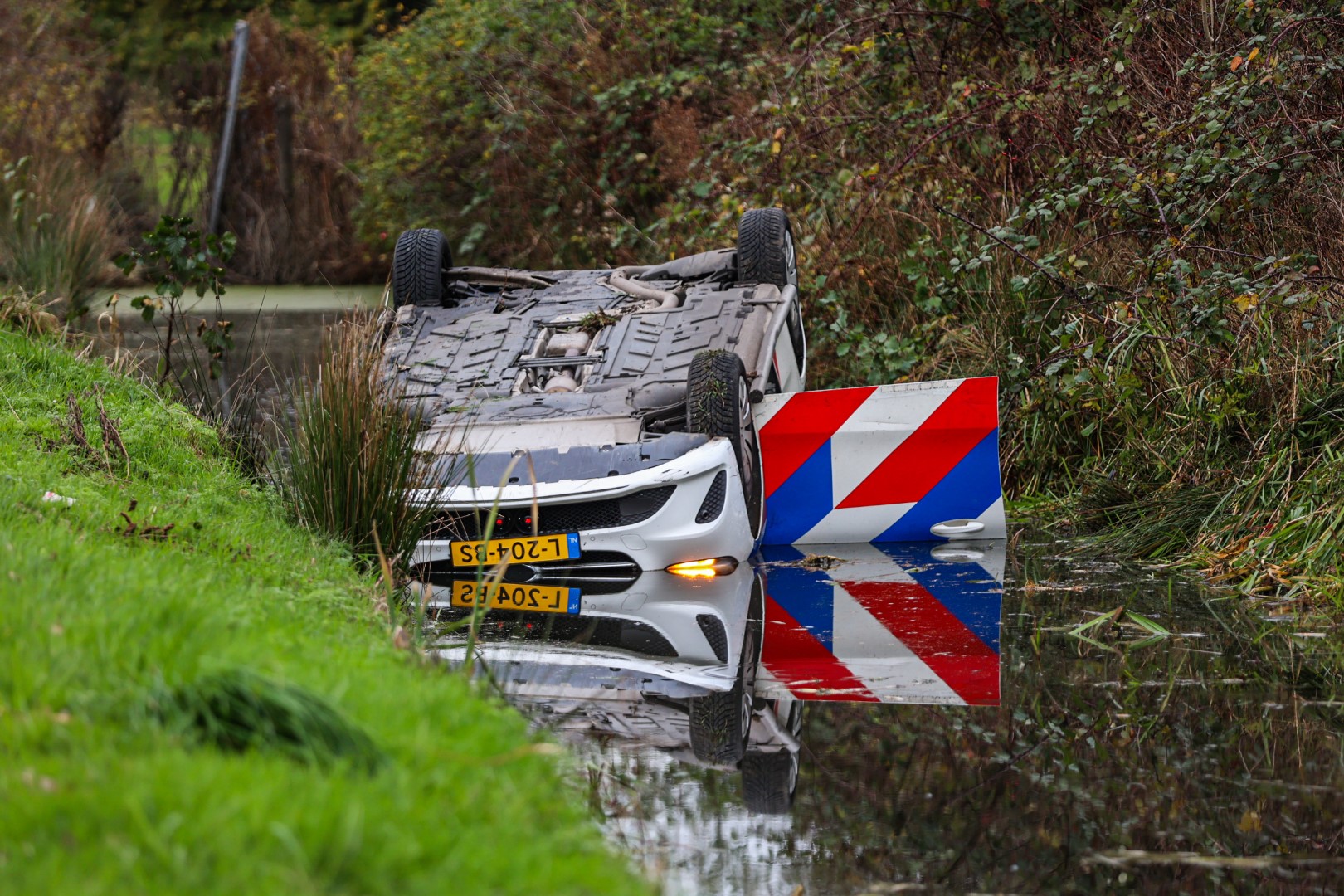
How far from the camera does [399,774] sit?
2.98 meters

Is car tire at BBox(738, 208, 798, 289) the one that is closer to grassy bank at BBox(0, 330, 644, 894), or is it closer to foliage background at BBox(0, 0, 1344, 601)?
foliage background at BBox(0, 0, 1344, 601)

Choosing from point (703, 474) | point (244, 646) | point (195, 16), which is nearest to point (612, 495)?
point (703, 474)

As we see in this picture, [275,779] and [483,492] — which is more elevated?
[275,779]

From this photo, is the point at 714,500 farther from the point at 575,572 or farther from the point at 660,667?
the point at 660,667

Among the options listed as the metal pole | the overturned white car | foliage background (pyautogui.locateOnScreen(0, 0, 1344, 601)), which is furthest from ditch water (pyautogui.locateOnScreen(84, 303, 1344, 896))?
the metal pole

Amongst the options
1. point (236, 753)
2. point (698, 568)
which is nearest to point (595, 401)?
point (698, 568)

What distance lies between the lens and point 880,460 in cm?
762

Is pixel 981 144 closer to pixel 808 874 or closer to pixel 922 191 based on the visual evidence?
pixel 922 191

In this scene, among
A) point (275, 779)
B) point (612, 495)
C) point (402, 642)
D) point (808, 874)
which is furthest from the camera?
point (612, 495)

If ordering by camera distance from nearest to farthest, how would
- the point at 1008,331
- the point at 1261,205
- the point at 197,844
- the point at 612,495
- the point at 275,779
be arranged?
the point at 197,844
the point at 275,779
the point at 612,495
the point at 1261,205
the point at 1008,331

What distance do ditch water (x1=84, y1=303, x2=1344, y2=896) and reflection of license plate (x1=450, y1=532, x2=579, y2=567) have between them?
0.20 m

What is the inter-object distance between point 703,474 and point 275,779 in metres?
4.05

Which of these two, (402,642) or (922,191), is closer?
(402,642)

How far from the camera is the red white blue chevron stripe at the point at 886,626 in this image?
5148 mm
